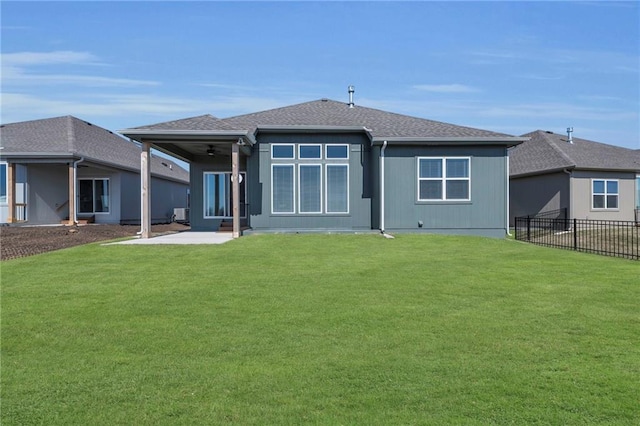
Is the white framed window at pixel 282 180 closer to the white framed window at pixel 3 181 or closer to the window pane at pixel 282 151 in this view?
the window pane at pixel 282 151

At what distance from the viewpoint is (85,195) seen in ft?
78.7

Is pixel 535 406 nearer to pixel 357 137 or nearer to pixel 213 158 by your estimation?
pixel 357 137

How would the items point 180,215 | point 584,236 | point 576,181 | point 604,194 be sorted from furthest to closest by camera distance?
point 180,215 < point 604,194 < point 576,181 < point 584,236

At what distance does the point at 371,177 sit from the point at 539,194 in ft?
37.3

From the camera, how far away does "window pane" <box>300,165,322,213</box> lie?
16.5 meters

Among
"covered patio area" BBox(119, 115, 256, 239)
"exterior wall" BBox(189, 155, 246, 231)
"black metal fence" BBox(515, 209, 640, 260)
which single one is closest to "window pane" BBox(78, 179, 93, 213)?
"exterior wall" BBox(189, 155, 246, 231)

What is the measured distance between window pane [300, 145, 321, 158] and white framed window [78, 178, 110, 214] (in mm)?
12622

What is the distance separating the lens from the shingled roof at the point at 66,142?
20359mm

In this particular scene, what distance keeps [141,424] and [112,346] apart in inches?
69.5

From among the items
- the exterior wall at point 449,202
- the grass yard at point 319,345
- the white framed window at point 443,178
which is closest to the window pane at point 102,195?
the exterior wall at point 449,202

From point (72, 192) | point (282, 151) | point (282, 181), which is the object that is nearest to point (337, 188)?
point (282, 181)

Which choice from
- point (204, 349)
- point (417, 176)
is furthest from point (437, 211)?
point (204, 349)

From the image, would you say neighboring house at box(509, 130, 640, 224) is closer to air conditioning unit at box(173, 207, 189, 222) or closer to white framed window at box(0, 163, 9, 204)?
air conditioning unit at box(173, 207, 189, 222)

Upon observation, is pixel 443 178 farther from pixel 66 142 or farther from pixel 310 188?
pixel 66 142
